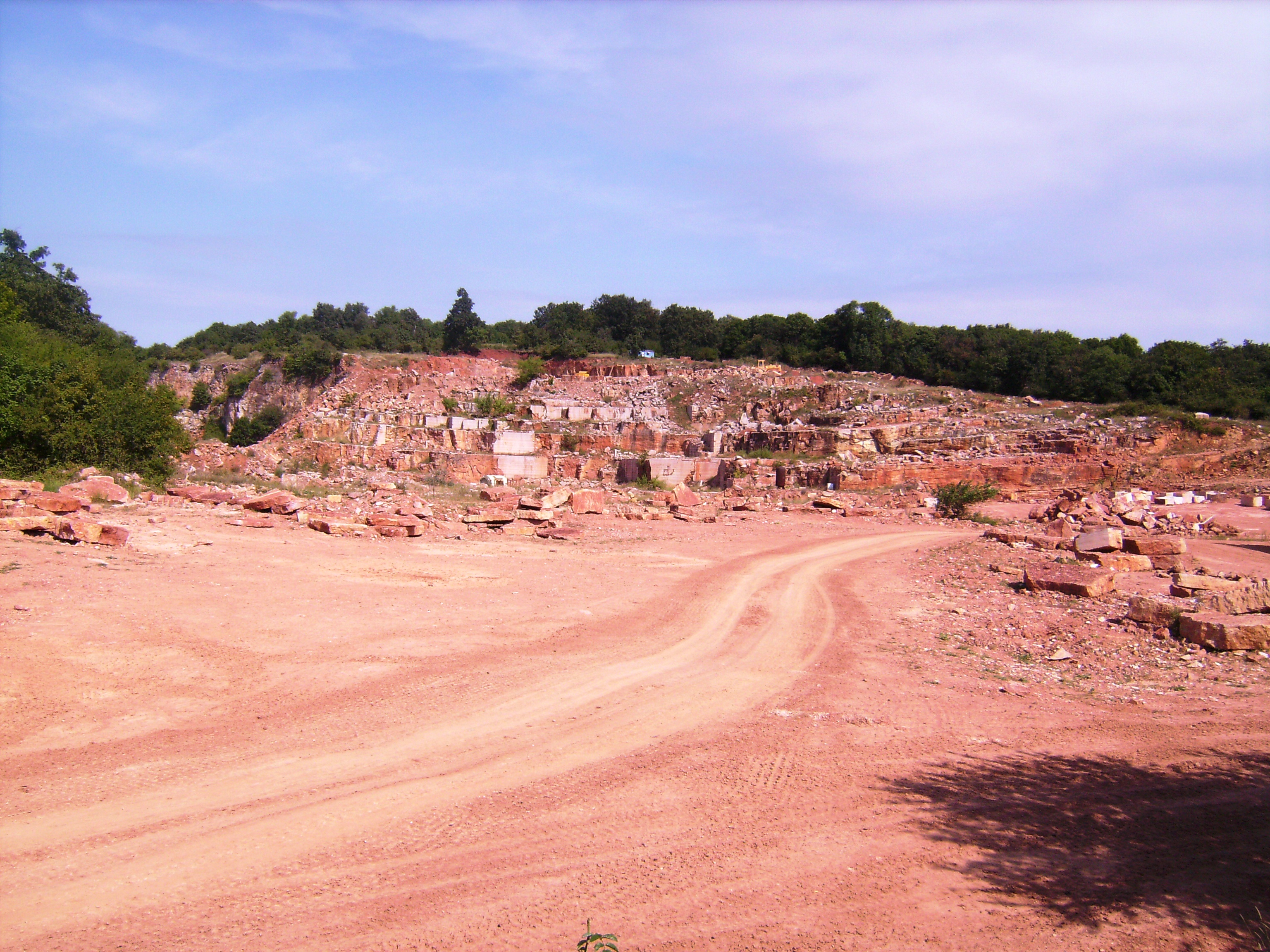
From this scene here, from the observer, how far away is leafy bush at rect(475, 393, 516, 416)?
37.2m

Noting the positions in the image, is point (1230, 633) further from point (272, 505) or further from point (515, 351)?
point (515, 351)

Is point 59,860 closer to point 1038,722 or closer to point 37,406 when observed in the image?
point 1038,722

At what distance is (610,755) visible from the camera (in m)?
5.04

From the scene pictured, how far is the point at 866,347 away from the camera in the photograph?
44.7 meters

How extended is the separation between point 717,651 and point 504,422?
93.7ft

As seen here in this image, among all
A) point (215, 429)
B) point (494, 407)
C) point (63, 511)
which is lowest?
point (63, 511)

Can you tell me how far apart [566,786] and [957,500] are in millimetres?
19220

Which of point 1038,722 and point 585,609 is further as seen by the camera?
point 585,609

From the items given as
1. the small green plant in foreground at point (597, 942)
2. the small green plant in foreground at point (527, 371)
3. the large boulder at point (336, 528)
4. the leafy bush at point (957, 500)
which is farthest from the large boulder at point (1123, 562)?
the small green plant in foreground at point (527, 371)

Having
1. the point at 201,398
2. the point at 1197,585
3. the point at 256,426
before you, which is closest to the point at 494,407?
the point at 256,426

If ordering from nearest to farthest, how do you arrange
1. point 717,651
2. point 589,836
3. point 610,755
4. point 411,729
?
point 589,836 < point 610,755 < point 411,729 < point 717,651

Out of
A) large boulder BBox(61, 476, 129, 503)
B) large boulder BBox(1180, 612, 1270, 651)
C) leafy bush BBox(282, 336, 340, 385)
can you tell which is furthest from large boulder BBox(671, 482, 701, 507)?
leafy bush BBox(282, 336, 340, 385)

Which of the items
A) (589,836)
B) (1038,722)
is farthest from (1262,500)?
(589,836)

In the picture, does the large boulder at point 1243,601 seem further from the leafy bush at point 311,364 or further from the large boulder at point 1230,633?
the leafy bush at point 311,364
